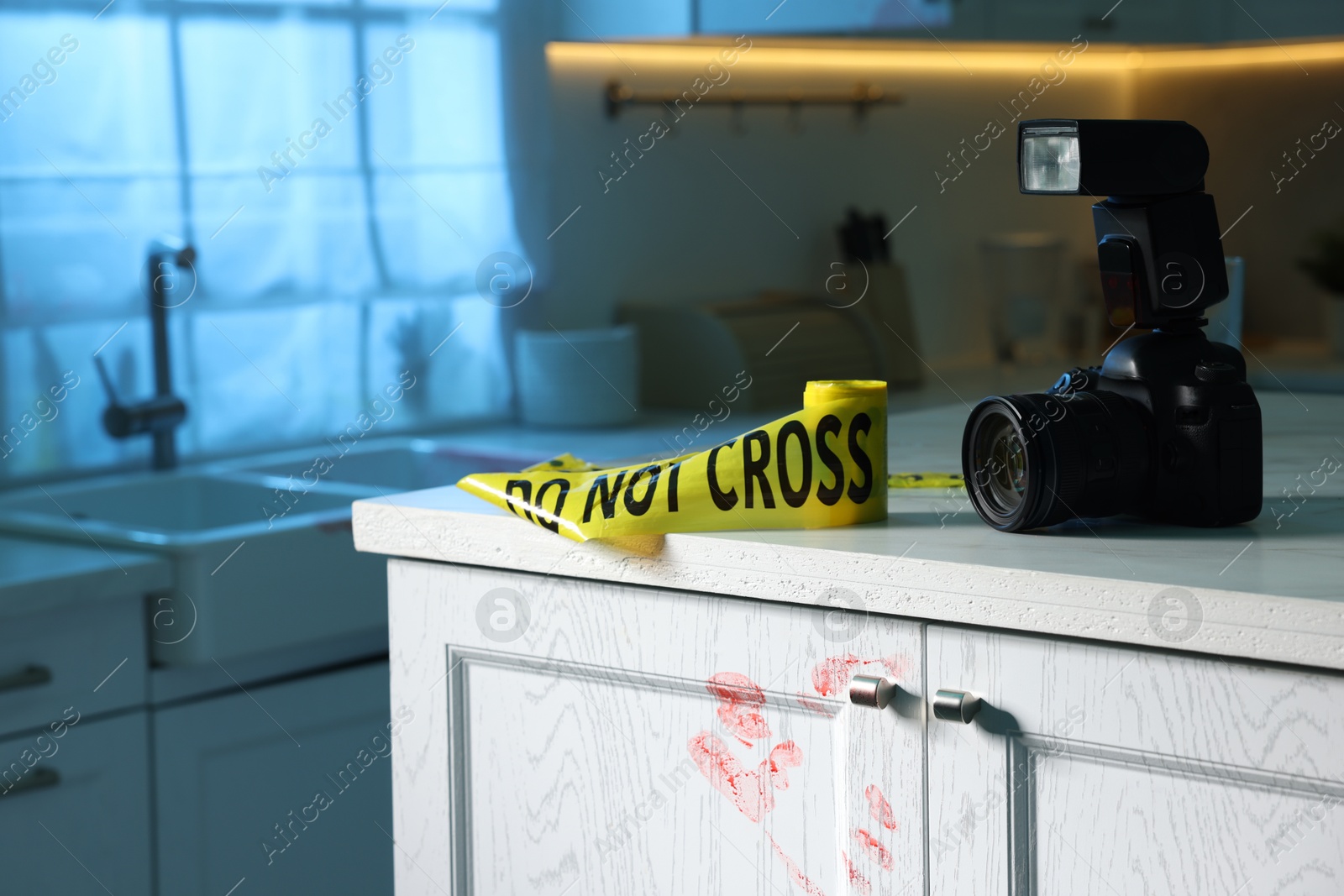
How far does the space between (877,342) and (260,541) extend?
1405mm

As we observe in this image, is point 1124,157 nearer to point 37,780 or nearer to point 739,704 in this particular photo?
point 739,704

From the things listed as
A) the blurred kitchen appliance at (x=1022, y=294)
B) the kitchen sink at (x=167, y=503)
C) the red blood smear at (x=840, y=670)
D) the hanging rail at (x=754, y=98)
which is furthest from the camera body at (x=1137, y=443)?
the blurred kitchen appliance at (x=1022, y=294)

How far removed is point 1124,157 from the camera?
75 centimetres

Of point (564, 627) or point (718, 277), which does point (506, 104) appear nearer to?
point (718, 277)

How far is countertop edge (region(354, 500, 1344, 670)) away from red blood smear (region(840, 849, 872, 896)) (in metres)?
0.14

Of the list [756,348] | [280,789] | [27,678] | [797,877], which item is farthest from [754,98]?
[797,877]

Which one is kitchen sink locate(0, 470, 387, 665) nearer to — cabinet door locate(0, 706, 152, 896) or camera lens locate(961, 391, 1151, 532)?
cabinet door locate(0, 706, 152, 896)

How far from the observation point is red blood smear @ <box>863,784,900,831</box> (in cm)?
74

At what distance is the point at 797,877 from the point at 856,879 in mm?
39

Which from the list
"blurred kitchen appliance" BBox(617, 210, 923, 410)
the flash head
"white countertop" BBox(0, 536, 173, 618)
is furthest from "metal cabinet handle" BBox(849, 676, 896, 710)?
"blurred kitchen appliance" BBox(617, 210, 923, 410)

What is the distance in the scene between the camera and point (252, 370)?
2170 mm

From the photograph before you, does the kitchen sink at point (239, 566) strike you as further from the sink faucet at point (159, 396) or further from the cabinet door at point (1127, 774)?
the cabinet door at point (1127, 774)

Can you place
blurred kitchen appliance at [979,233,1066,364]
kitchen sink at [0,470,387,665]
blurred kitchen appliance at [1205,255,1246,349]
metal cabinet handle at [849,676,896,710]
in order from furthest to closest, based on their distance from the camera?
blurred kitchen appliance at [979,233,1066,364] → kitchen sink at [0,470,387,665] → blurred kitchen appliance at [1205,255,1246,349] → metal cabinet handle at [849,676,896,710]

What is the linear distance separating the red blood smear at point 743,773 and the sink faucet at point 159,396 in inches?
55.8
